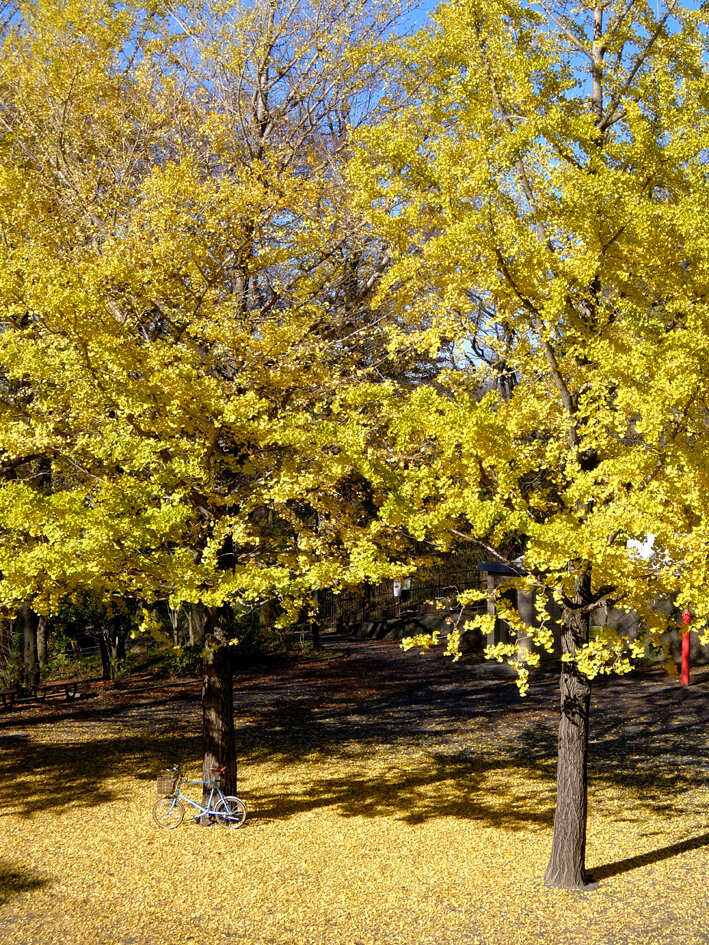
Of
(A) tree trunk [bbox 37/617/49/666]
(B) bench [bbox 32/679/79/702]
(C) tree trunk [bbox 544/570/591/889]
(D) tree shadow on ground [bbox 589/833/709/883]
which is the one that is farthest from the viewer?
(A) tree trunk [bbox 37/617/49/666]

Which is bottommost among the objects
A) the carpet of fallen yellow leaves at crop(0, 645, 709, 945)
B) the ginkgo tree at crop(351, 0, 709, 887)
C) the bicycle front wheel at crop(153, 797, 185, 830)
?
the carpet of fallen yellow leaves at crop(0, 645, 709, 945)

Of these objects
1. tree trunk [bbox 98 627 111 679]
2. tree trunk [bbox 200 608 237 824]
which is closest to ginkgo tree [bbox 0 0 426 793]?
tree trunk [bbox 200 608 237 824]

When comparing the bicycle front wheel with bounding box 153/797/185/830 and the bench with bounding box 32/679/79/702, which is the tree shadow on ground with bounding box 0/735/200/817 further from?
the bench with bounding box 32/679/79/702

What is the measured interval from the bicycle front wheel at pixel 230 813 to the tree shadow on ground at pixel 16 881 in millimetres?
2115

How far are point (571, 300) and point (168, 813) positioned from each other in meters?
7.44

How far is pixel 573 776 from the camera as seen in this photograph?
27.1ft

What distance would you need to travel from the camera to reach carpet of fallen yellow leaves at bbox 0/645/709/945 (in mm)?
7551

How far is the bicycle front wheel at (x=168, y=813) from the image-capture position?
992cm

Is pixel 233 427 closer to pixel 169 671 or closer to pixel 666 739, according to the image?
pixel 666 739

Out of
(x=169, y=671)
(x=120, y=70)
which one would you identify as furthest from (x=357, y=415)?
(x=169, y=671)

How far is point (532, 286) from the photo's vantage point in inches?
307

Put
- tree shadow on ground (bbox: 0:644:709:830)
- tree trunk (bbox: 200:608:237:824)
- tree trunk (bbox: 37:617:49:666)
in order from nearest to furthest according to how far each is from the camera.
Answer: tree trunk (bbox: 200:608:237:824), tree shadow on ground (bbox: 0:644:709:830), tree trunk (bbox: 37:617:49:666)

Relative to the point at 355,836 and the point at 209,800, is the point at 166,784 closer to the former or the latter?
the point at 209,800

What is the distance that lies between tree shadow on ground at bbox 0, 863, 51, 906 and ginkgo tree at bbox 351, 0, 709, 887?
4721 millimetres
